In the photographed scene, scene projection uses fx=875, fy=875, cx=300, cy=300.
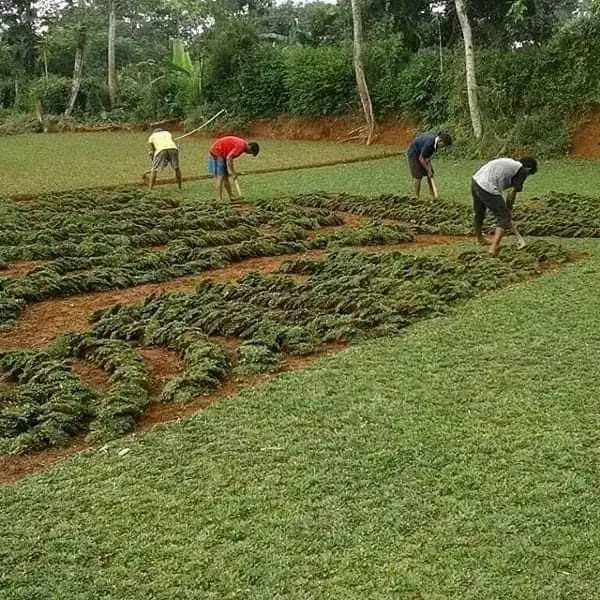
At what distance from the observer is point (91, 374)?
20.9ft

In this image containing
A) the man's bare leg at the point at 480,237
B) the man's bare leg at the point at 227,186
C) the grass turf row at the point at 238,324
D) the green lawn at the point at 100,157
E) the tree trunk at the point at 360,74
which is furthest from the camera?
the tree trunk at the point at 360,74

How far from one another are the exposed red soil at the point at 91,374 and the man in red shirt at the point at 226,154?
6.92 m

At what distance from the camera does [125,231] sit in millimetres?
11352

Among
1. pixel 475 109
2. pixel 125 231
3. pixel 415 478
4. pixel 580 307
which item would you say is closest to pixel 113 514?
pixel 415 478

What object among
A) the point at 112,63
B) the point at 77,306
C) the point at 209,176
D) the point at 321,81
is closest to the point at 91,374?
the point at 77,306

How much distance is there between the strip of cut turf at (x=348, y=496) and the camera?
11.7 ft

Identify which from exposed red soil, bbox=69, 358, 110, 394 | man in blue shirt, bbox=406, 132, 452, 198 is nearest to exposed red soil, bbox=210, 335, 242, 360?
exposed red soil, bbox=69, 358, 110, 394

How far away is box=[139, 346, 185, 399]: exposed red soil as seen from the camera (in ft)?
20.0

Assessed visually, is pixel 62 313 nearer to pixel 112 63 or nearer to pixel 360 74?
pixel 360 74

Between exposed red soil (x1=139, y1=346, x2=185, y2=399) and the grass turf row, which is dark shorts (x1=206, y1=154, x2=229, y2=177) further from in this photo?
exposed red soil (x1=139, y1=346, x2=185, y2=399)

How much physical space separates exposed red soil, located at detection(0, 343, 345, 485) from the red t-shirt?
275 inches

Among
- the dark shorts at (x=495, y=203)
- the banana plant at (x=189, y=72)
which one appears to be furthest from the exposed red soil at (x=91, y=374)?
the banana plant at (x=189, y=72)

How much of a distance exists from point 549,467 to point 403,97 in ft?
64.7

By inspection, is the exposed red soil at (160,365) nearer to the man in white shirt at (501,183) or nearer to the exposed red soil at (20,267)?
the exposed red soil at (20,267)
